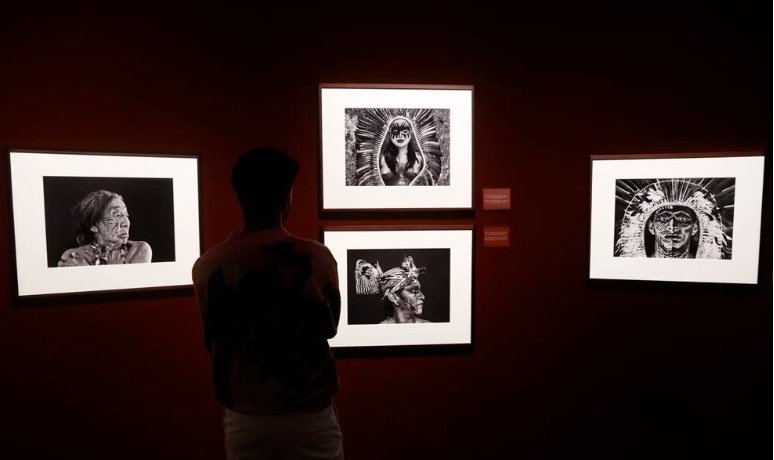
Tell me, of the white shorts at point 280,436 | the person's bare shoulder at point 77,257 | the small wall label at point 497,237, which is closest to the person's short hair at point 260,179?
the white shorts at point 280,436

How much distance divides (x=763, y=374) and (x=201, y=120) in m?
3.77

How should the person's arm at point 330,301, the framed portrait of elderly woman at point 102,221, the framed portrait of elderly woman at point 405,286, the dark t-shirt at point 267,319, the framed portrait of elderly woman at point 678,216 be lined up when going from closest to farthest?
the dark t-shirt at point 267,319 < the person's arm at point 330,301 < the framed portrait of elderly woman at point 102,221 < the framed portrait of elderly woman at point 678,216 < the framed portrait of elderly woman at point 405,286

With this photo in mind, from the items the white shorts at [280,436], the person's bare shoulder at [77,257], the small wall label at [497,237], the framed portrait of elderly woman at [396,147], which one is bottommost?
the white shorts at [280,436]

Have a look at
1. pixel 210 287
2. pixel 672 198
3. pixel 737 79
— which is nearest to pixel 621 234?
pixel 672 198

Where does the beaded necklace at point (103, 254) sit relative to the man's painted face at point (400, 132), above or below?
below

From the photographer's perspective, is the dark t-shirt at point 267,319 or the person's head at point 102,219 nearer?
the dark t-shirt at point 267,319

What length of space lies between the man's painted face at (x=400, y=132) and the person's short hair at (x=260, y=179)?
3.72ft

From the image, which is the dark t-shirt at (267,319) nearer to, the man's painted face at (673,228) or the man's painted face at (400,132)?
the man's painted face at (400,132)

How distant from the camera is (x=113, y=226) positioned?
238 centimetres

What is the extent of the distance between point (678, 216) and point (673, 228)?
0.08 m

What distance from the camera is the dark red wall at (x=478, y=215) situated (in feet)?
7.82

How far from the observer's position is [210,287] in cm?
153

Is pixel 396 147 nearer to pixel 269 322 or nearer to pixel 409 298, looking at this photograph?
pixel 409 298

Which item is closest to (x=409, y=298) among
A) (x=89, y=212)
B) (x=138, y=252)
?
(x=138, y=252)
